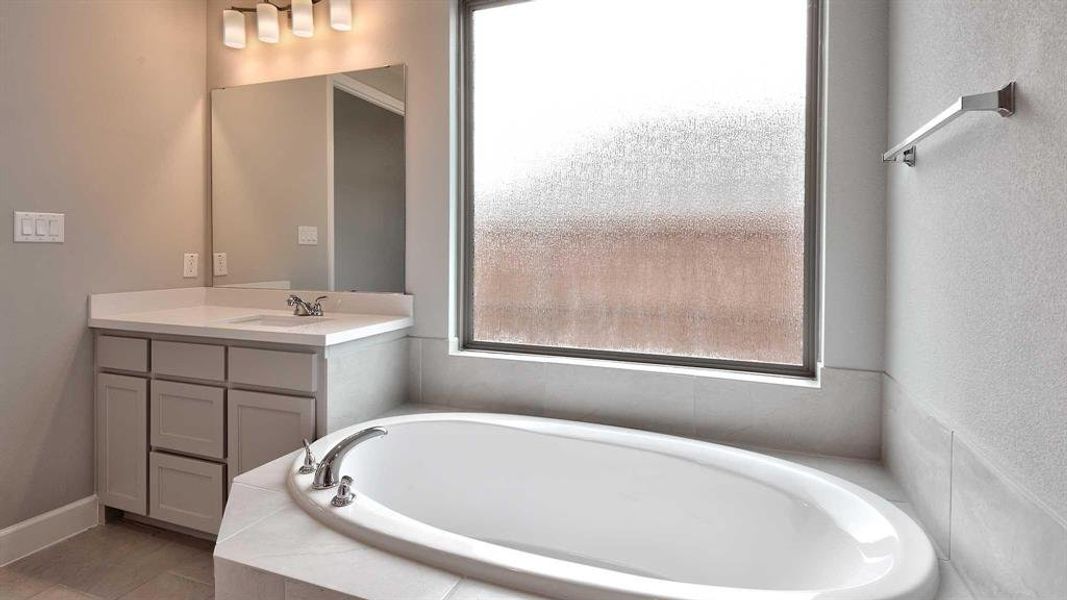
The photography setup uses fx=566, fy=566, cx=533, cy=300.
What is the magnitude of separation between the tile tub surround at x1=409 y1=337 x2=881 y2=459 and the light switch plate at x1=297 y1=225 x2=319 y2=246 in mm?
723

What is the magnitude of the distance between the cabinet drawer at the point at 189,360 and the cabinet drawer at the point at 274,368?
0.06 metres

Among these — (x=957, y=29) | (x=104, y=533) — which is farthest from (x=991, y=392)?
(x=104, y=533)

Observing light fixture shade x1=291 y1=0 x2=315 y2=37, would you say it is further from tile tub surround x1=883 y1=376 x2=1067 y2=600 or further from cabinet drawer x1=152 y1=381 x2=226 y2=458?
tile tub surround x1=883 y1=376 x2=1067 y2=600

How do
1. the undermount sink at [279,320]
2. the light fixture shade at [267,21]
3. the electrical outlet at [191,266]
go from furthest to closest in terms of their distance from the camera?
the electrical outlet at [191,266]
the light fixture shade at [267,21]
the undermount sink at [279,320]

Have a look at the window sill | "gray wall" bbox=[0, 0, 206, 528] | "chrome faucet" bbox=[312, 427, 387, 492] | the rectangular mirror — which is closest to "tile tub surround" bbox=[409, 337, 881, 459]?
the window sill

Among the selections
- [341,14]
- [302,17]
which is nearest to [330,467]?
[341,14]

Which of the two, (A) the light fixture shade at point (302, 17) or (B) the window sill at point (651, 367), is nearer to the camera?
(B) the window sill at point (651, 367)

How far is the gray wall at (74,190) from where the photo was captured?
209 cm

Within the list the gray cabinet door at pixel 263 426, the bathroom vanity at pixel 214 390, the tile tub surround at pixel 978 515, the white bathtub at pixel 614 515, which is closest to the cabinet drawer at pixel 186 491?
the bathroom vanity at pixel 214 390

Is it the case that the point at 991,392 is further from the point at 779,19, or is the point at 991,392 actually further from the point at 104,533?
the point at 104,533

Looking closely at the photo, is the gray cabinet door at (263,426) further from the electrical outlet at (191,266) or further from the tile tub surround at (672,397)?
the electrical outlet at (191,266)

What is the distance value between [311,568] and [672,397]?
1.32 meters

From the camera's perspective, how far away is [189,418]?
217cm

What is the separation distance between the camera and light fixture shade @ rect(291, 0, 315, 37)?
256 cm
